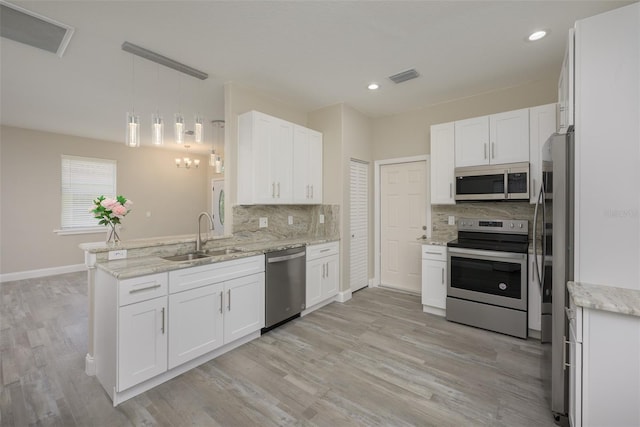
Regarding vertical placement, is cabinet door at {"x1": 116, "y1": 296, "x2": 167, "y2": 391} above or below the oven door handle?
below

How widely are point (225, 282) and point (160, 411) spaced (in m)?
1.01

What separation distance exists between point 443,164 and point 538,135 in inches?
39.4

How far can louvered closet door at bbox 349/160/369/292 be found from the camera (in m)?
4.38

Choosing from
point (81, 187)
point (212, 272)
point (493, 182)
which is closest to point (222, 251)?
point (212, 272)

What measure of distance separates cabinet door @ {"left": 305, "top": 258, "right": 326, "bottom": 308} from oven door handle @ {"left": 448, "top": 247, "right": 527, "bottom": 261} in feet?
5.30

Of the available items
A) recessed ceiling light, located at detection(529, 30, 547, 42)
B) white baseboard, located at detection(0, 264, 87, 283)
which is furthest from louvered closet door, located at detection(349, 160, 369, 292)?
white baseboard, located at detection(0, 264, 87, 283)

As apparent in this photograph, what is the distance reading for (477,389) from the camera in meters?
2.13

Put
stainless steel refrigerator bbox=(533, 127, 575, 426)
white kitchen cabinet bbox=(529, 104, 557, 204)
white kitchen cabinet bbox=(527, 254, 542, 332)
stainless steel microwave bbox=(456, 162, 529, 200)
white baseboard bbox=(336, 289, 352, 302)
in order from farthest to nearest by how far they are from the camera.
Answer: white baseboard bbox=(336, 289, 352, 302) < stainless steel microwave bbox=(456, 162, 529, 200) < white kitchen cabinet bbox=(529, 104, 557, 204) < white kitchen cabinet bbox=(527, 254, 542, 332) < stainless steel refrigerator bbox=(533, 127, 575, 426)

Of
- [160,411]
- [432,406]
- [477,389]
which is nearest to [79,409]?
[160,411]

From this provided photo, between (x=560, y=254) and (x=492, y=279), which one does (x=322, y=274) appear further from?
(x=560, y=254)

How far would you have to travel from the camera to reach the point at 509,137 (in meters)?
3.24

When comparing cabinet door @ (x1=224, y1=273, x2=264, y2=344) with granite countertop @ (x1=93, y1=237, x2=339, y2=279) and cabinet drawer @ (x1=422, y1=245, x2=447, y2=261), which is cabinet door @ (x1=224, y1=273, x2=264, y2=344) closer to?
granite countertop @ (x1=93, y1=237, x2=339, y2=279)

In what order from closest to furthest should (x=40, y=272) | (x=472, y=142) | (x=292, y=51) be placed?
(x=292, y=51)
(x=472, y=142)
(x=40, y=272)

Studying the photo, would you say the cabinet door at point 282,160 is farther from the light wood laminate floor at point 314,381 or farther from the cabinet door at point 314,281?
the light wood laminate floor at point 314,381
